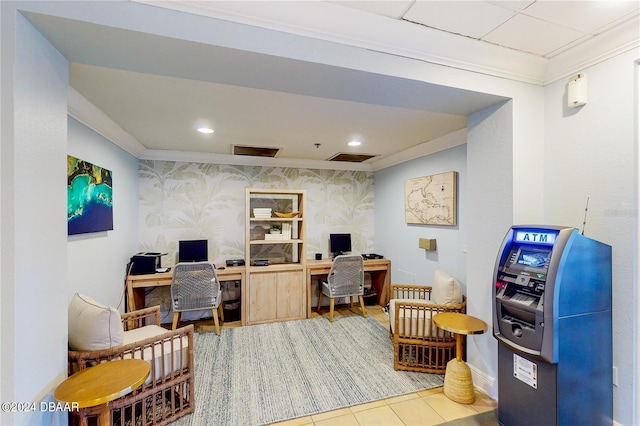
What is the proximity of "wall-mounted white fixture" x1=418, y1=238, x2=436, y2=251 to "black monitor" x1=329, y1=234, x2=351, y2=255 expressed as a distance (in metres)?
1.33

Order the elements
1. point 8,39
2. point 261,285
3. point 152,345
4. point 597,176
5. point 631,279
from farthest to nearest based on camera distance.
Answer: point 261,285 < point 152,345 < point 597,176 < point 631,279 < point 8,39

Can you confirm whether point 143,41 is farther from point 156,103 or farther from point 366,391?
point 366,391

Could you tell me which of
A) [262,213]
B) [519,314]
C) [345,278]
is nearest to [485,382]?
[519,314]

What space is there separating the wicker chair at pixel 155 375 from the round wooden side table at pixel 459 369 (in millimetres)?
1917

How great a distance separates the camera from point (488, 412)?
6.56ft

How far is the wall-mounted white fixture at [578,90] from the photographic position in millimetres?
1806

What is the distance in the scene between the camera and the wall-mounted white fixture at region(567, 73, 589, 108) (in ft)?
5.92

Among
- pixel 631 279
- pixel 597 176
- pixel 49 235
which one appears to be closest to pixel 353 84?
pixel 597 176

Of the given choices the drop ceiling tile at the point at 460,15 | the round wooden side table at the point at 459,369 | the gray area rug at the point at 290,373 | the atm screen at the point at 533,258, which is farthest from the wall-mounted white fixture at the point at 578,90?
the gray area rug at the point at 290,373

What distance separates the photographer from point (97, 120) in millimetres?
2477

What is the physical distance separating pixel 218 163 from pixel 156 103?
74.1 inches

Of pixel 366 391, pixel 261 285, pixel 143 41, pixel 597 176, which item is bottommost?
pixel 366 391

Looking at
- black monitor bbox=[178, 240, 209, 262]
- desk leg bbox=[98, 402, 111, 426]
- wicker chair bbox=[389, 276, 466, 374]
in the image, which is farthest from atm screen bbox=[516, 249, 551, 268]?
black monitor bbox=[178, 240, 209, 262]

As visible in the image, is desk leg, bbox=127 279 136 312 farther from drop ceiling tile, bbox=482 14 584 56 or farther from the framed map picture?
drop ceiling tile, bbox=482 14 584 56
